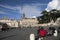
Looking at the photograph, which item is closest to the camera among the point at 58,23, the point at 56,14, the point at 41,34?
the point at 41,34

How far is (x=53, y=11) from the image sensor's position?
133m

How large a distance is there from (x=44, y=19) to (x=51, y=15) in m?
5.78

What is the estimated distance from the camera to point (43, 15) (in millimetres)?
133750

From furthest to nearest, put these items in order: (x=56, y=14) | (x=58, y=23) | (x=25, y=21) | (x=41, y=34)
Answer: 1. (x=25, y=21)
2. (x=56, y=14)
3. (x=58, y=23)
4. (x=41, y=34)

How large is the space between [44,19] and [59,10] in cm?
1368

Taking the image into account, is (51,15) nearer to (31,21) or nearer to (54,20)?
(54,20)


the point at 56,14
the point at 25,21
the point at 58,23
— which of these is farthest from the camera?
the point at 25,21

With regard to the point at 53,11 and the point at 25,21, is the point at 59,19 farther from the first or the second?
the point at 25,21

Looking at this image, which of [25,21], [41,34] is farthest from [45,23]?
[41,34]

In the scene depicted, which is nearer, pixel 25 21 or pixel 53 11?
pixel 53 11

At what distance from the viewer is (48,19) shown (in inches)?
5138

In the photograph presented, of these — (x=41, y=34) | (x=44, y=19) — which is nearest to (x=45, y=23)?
(x=44, y=19)

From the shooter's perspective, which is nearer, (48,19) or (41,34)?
(41,34)

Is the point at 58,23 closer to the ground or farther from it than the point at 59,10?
closer to the ground
